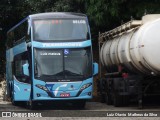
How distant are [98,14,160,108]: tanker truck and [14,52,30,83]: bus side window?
3.91 meters

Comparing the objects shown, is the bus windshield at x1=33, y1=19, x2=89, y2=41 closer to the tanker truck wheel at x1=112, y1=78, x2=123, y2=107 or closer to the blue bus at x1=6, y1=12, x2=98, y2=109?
the blue bus at x1=6, y1=12, x2=98, y2=109

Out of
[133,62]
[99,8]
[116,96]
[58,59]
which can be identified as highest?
[99,8]

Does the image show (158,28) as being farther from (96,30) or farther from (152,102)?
(96,30)

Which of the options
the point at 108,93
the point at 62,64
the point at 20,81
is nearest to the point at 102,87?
the point at 108,93

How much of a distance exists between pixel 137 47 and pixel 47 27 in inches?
166

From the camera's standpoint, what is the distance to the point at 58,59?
2078 cm

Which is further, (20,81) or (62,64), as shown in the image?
(20,81)

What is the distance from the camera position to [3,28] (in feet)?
116

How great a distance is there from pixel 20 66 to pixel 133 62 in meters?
5.96

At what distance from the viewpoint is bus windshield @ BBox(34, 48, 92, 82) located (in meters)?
20.7

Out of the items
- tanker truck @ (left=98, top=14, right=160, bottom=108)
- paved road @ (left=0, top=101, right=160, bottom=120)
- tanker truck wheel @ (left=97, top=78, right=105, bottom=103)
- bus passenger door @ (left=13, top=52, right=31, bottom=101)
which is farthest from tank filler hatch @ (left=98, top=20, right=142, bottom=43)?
bus passenger door @ (left=13, top=52, right=31, bottom=101)

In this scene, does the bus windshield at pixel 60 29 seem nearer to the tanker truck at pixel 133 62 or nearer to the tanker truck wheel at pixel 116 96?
the tanker truck at pixel 133 62

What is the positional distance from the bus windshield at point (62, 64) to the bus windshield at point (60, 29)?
540mm

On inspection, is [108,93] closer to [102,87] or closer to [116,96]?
[102,87]
